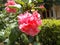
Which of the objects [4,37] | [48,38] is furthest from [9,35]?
[48,38]

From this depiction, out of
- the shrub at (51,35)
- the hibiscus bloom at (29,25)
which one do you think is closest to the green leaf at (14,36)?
the hibiscus bloom at (29,25)

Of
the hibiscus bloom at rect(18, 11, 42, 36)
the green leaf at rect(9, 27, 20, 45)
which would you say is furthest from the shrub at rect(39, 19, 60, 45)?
the hibiscus bloom at rect(18, 11, 42, 36)

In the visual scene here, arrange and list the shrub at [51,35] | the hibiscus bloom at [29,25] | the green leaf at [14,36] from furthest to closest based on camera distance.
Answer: the shrub at [51,35] → the green leaf at [14,36] → the hibiscus bloom at [29,25]

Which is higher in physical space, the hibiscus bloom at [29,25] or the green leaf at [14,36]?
the hibiscus bloom at [29,25]

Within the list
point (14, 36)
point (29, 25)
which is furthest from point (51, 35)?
point (29, 25)

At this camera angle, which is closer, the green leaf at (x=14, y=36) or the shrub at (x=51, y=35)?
the green leaf at (x=14, y=36)

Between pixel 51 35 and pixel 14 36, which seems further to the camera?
pixel 51 35

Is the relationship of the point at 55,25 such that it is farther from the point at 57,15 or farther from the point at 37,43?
the point at 57,15

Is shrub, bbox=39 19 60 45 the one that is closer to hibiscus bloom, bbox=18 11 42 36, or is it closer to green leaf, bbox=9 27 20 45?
green leaf, bbox=9 27 20 45

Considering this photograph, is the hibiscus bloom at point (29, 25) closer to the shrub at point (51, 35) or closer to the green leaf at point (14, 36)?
the green leaf at point (14, 36)

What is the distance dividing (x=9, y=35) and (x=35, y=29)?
266 mm

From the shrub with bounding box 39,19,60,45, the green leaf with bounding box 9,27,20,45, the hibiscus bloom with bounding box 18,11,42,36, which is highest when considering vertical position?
the hibiscus bloom with bounding box 18,11,42,36

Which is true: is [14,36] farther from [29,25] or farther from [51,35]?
[51,35]

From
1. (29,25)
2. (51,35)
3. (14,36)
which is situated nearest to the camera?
(29,25)
